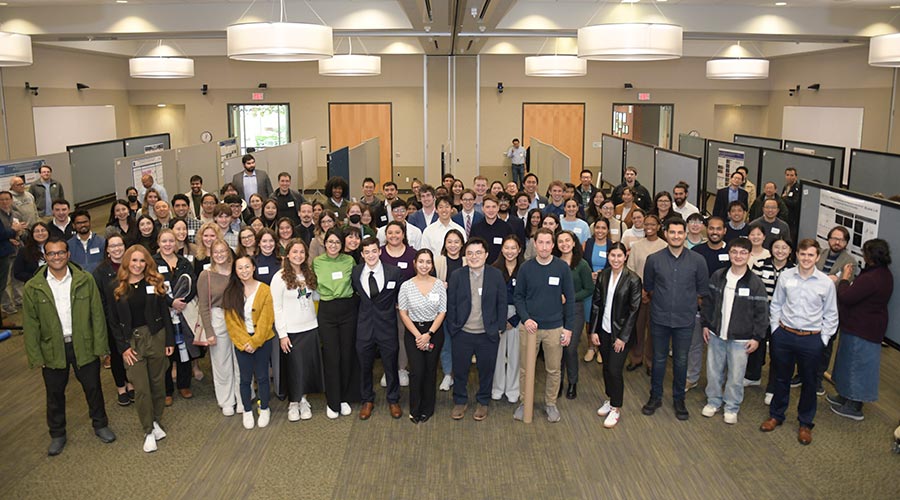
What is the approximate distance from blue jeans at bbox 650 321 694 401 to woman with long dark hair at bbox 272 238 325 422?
2.53 metres

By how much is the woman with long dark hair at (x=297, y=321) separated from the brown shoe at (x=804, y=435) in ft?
11.5

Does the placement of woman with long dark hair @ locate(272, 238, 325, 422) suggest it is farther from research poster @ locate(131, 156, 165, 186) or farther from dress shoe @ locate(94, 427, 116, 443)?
research poster @ locate(131, 156, 165, 186)

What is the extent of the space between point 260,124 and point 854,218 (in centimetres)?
1599

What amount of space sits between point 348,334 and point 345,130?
13.9 metres

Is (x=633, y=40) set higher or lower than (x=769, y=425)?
higher

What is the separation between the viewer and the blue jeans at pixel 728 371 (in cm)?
520

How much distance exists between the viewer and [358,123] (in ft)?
61.0

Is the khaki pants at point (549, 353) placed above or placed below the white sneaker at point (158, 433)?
above

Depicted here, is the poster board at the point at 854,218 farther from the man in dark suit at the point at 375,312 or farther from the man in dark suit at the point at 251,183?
the man in dark suit at the point at 251,183

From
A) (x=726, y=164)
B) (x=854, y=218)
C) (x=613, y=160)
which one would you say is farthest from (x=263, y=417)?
(x=613, y=160)

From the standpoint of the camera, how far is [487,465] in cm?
474

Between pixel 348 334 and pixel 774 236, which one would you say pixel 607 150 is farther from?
pixel 348 334

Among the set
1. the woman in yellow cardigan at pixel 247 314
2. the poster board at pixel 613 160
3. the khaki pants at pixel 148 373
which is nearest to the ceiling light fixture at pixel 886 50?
the poster board at pixel 613 160

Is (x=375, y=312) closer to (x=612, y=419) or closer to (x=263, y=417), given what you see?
(x=263, y=417)
